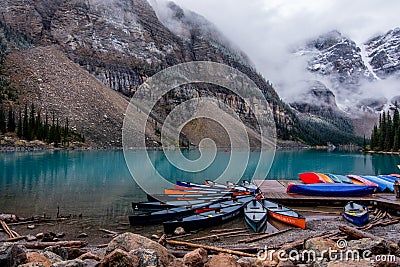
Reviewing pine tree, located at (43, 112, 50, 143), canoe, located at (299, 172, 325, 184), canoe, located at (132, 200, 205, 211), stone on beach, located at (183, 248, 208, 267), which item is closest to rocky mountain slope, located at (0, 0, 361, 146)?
pine tree, located at (43, 112, 50, 143)

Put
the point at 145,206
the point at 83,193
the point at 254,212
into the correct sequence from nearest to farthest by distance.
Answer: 1. the point at 254,212
2. the point at 145,206
3. the point at 83,193

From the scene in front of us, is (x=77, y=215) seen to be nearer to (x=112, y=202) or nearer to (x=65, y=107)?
(x=112, y=202)

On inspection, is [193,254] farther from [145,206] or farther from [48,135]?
[48,135]

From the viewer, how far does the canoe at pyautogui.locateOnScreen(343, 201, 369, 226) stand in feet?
60.8

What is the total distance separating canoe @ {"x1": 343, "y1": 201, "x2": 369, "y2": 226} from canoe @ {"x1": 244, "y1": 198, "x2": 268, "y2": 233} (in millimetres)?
4647

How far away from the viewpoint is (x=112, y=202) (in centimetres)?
2539

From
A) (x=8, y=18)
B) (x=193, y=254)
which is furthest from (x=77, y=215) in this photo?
(x=8, y=18)

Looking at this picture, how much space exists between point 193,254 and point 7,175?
36.1 m

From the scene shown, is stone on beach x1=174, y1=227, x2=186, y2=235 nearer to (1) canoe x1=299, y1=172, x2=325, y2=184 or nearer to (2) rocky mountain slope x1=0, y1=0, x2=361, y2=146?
(1) canoe x1=299, y1=172, x2=325, y2=184

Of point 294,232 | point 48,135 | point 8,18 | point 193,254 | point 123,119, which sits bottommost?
point 294,232

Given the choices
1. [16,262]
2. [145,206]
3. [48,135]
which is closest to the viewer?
[16,262]

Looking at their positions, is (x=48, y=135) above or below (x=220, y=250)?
above

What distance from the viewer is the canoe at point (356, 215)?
730 inches

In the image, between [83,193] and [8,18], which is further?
[8,18]
